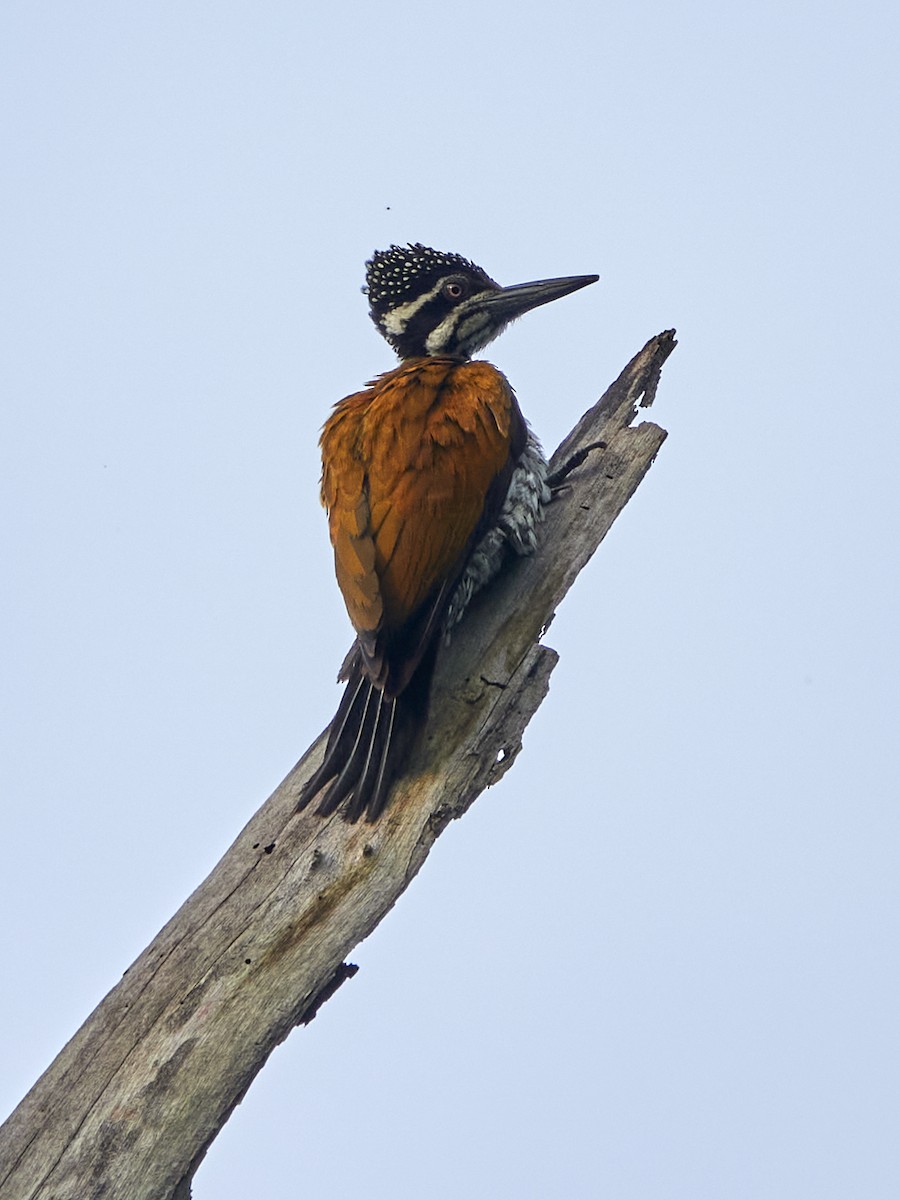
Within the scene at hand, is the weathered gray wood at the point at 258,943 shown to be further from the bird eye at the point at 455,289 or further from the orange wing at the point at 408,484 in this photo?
the bird eye at the point at 455,289

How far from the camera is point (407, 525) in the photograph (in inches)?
186

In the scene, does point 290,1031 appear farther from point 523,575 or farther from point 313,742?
point 523,575

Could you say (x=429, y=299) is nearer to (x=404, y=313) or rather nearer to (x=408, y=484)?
(x=404, y=313)

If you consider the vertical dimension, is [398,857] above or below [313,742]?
below

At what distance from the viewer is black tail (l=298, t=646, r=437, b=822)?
14.5 feet

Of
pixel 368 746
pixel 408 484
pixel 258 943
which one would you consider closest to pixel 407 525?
pixel 408 484

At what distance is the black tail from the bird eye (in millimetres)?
2328

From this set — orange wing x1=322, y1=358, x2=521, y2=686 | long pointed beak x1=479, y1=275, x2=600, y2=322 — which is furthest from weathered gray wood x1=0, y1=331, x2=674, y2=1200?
long pointed beak x1=479, y1=275, x2=600, y2=322

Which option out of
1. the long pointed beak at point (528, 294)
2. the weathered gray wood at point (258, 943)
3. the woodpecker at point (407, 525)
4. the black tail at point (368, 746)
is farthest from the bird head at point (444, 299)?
the black tail at point (368, 746)

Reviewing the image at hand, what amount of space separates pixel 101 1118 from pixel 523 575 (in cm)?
233

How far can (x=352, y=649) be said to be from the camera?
16.7 feet

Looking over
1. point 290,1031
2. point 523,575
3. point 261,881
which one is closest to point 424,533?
point 523,575

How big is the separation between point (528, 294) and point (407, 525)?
194cm

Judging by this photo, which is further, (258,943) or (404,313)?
(404,313)
